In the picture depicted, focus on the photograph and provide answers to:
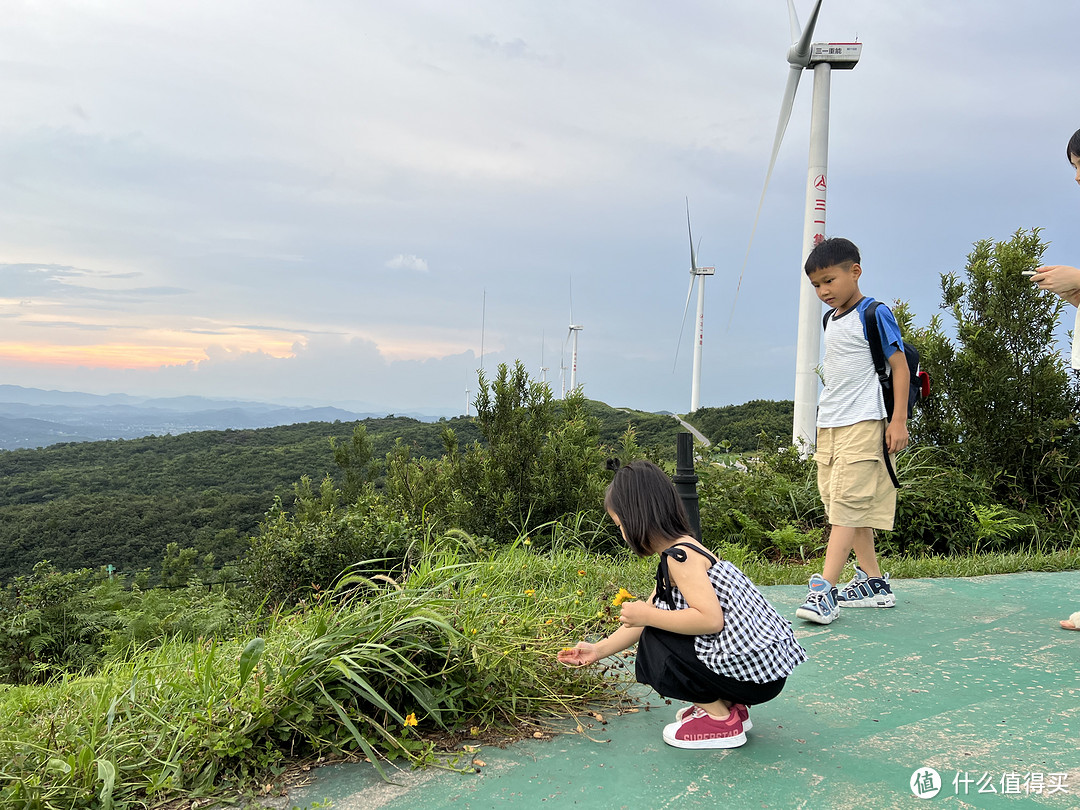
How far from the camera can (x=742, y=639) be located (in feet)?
7.31

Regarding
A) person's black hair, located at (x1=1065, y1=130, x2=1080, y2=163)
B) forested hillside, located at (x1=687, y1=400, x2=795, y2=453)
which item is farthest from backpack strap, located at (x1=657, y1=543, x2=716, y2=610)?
forested hillside, located at (x1=687, y1=400, x2=795, y2=453)

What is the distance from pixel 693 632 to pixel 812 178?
10546 mm

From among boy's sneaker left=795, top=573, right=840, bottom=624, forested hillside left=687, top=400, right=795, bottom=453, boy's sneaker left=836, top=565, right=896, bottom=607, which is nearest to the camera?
boy's sneaker left=795, top=573, right=840, bottom=624

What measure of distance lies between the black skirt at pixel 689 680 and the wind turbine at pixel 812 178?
9.24 meters

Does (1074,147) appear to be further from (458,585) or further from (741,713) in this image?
(458,585)

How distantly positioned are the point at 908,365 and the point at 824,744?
6.25 feet

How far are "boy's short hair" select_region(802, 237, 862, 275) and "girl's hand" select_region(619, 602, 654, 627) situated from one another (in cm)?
198

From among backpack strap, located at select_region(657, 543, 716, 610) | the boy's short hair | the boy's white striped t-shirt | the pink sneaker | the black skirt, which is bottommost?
the pink sneaker

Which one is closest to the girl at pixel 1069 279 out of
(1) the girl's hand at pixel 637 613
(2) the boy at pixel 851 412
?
(2) the boy at pixel 851 412

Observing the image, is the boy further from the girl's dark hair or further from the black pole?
the girl's dark hair

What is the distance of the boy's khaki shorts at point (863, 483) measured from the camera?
3562 mm

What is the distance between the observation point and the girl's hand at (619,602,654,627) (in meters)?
2.24

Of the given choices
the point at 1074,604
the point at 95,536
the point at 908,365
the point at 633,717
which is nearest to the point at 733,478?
the point at 1074,604

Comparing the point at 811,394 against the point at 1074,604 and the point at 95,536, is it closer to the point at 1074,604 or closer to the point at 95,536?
the point at 1074,604
